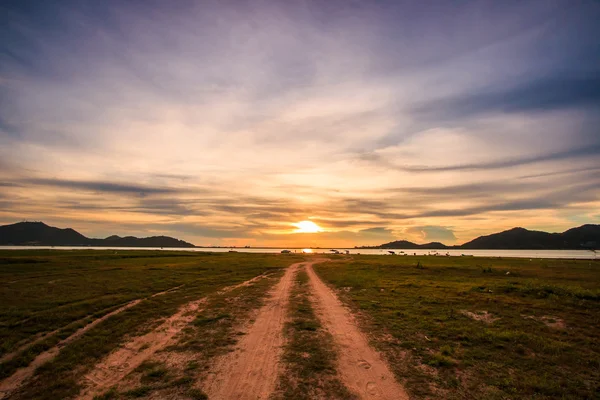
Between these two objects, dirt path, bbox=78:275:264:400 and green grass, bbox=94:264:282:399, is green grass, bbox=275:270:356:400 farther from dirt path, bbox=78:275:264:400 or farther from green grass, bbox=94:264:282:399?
dirt path, bbox=78:275:264:400

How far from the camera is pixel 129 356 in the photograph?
13359 mm

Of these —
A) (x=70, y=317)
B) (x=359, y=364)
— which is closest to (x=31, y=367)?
(x=70, y=317)

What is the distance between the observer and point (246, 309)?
22.6m

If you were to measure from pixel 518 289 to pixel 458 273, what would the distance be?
22.0 meters

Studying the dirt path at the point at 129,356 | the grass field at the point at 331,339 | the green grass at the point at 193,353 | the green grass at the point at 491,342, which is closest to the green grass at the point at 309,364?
the grass field at the point at 331,339

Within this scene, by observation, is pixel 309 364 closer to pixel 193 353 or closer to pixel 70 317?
pixel 193 353

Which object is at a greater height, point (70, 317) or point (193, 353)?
point (70, 317)

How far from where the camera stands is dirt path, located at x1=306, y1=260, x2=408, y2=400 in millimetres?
10023

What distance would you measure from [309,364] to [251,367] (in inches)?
97.8

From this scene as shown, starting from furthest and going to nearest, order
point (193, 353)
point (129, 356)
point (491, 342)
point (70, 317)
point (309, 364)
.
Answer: point (70, 317) → point (491, 342) → point (193, 353) → point (129, 356) → point (309, 364)

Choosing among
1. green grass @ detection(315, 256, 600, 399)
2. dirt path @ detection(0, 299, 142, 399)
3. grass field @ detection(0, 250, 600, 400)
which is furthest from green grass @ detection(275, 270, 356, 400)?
dirt path @ detection(0, 299, 142, 399)

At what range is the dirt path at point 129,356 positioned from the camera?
10.7m

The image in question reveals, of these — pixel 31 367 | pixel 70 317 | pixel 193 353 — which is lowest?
pixel 31 367

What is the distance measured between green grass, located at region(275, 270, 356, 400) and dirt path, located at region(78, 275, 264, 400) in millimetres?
6575
